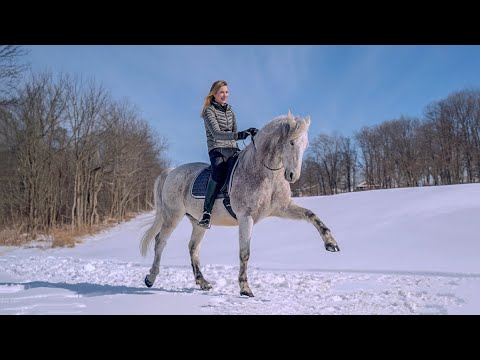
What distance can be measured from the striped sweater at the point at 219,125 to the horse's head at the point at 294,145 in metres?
0.82

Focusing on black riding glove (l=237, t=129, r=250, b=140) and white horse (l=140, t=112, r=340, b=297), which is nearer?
white horse (l=140, t=112, r=340, b=297)

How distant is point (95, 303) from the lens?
3.69 metres

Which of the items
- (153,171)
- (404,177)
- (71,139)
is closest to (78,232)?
(71,139)

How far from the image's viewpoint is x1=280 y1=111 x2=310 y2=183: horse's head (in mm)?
3599

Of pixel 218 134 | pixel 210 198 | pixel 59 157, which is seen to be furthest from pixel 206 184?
pixel 59 157

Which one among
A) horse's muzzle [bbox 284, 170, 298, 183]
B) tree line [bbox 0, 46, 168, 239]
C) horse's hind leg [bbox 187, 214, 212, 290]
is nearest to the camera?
horse's muzzle [bbox 284, 170, 298, 183]

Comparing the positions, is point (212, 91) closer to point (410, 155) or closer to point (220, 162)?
point (220, 162)

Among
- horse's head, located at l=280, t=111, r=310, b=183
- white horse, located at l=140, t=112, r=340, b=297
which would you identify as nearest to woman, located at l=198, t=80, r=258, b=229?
white horse, located at l=140, t=112, r=340, b=297

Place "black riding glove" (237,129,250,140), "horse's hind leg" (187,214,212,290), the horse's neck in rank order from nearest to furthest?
the horse's neck, "black riding glove" (237,129,250,140), "horse's hind leg" (187,214,212,290)

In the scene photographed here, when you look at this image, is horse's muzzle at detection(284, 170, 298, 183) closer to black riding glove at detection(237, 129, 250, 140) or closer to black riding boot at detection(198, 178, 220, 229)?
black riding glove at detection(237, 129, 250, 140)

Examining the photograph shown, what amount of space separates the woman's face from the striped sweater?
0.06 m

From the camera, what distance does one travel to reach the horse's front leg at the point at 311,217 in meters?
3.60

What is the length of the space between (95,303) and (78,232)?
16.0 m

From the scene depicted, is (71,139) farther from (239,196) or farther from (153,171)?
(239,196)
